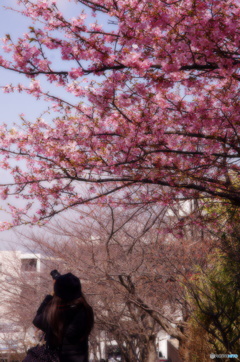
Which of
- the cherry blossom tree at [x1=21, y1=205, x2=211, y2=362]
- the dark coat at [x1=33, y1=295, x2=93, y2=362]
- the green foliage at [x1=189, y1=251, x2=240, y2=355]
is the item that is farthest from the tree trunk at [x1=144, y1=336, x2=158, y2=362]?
the dark coat at [x1=33, y1=295, x2=93, y2=362]

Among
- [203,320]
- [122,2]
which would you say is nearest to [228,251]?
[203,320]

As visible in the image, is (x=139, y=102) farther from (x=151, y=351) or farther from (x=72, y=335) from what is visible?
(x=151, y=351)

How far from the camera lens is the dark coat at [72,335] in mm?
2828

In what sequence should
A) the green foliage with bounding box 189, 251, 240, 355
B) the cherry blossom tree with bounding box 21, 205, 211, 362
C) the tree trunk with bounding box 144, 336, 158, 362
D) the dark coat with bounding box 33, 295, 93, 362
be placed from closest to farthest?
A: the dark coat with bounding box 33, 295, 93, 362
the green foliage with bounding box 189, 251, 240, 355
the cherry blossom tree with bounding box 21, 205, 211, 362
the tree trunk with bounding box 144, 336, 158, 362

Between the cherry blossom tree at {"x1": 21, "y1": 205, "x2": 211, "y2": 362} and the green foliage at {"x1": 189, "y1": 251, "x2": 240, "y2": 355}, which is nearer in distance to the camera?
the green foliage at {"x1": 189, "y1": 251, "x2": 240, "y2": 355}

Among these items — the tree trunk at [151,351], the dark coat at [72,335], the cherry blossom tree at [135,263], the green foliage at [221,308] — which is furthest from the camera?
the tree trunk at [151,351]

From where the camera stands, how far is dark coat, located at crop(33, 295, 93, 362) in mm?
2828

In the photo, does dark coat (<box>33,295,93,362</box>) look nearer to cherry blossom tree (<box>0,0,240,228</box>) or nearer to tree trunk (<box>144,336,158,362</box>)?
cherry blossom tree (<box>0,0,240,228</box>)

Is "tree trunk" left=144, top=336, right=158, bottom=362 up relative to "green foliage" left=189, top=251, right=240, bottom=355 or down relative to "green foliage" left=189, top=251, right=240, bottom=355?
down

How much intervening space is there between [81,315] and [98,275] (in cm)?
734

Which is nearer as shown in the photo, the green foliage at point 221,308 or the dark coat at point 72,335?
the dark coat at point 72,335

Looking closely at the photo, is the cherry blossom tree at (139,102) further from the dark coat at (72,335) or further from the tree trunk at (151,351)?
the tree trunk at (151,351)

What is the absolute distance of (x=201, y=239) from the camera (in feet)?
41.1

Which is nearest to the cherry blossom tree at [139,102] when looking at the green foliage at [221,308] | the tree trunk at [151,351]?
the green foliage at [221,308]
